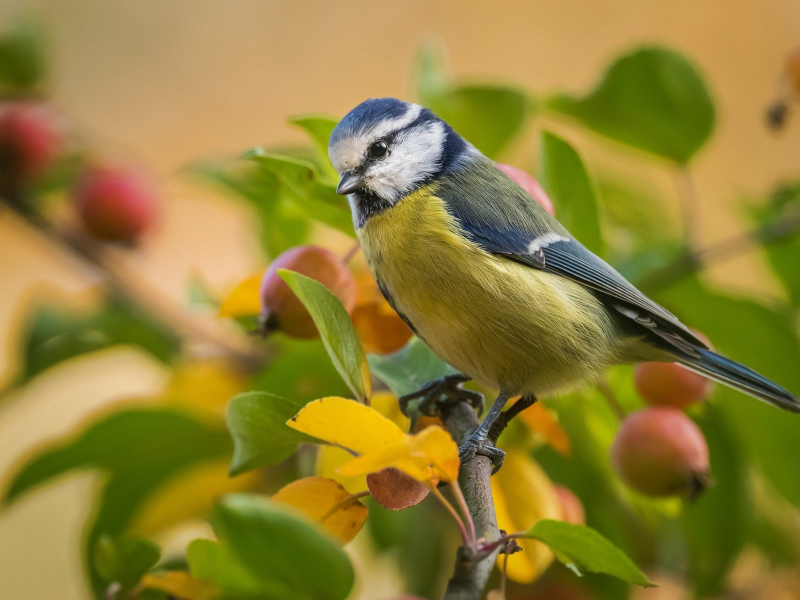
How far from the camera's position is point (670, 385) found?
0.56 m

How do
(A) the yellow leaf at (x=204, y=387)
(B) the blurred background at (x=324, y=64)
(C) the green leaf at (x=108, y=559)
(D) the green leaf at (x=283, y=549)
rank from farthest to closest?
(B) the blurred background at (x=324, y=64) → (A) the yellow leaf at (x=204, y=387) → (C) the green leaf at (x=108, y=559) → (D) the green leaf at (x=283, y=549)

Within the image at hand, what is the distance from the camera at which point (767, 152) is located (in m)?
1.76

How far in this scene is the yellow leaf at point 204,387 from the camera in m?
0.73

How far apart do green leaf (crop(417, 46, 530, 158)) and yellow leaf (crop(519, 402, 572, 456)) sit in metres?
0.27

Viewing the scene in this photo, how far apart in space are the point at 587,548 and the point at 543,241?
0.96ft

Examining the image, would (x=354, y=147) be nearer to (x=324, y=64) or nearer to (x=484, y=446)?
(x=484, y=446)

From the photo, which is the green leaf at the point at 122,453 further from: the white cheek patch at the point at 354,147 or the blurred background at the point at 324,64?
the blurred background at the point at 324,64

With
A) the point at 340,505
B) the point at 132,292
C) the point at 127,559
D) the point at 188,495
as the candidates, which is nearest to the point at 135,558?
the point at 127,559

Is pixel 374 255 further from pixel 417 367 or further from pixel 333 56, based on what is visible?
pixel 333 56

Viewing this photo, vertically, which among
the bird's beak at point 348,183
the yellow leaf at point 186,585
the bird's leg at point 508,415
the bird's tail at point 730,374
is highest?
the bird's beak at point 348,183

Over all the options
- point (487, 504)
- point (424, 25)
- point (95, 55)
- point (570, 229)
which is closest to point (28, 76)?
point (570, 229)

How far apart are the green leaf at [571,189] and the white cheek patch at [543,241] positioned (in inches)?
1.0

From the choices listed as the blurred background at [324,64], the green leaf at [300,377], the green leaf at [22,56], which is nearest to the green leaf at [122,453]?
the green leaf at [300,377]

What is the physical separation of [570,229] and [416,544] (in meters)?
0.35
